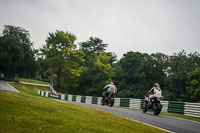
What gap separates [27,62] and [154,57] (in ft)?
115

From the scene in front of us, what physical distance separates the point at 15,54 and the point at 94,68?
21607 mm

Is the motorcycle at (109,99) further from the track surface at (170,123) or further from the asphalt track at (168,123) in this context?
the track surface at (170,123)

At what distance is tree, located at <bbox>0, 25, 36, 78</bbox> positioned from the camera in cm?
5669

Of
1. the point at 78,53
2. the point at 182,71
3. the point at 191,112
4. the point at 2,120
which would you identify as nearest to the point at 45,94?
the point at 78,53

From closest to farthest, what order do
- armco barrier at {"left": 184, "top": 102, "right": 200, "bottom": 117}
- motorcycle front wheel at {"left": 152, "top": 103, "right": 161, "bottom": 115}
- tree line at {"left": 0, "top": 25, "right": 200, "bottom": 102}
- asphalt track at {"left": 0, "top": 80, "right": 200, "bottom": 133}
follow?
asphalt track at {"left": 0, "top": 80, "right": 200, "bottom": 133}
motorcycle front wheel at {"left": 152, "top": 103, "right": 161, "bottom": 115}
armco barrier at {"left": 184, "top": 102, "right": 200, "bottom": 117}
tree line at {"left": 0, "top": 25, "right": 200, "bottom": 102}

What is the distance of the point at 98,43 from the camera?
252ft

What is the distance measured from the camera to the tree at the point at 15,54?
56.7 meters

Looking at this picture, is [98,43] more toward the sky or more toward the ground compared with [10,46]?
more toward the sky

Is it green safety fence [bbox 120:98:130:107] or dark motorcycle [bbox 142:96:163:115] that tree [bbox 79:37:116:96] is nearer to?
green safety fence [bbox 120:98:130:107]

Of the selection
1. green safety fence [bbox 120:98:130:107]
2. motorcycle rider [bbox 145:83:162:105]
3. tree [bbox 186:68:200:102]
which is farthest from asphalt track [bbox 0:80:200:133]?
tree [bbox 186:68:200:102]

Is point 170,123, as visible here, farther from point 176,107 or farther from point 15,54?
point 15,54

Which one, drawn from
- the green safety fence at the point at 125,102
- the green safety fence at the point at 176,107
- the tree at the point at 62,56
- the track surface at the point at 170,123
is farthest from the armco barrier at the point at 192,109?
the tree at the point at 62,56

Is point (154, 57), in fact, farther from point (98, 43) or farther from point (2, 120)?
point (2, 120)

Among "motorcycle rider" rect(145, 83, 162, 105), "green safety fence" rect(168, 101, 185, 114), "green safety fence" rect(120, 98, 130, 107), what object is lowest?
"green safety fence" rect(120, 98, 130, 107)
